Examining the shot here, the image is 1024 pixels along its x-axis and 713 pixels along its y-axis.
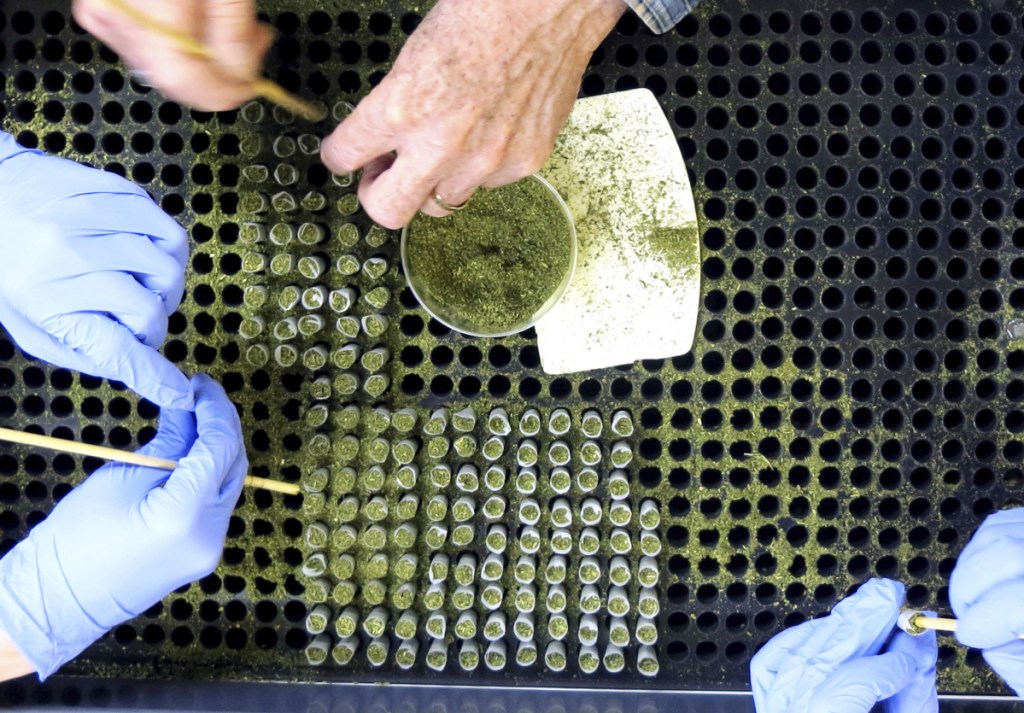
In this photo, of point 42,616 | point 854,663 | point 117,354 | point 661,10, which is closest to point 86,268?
point 117,354

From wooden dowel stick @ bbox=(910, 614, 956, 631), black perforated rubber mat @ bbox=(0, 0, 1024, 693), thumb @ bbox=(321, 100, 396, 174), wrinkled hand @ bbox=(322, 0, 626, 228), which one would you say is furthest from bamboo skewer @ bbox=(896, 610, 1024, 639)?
thumb @ bbox=(321, 100, 396, 174)

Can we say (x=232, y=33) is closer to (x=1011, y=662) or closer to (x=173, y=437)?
(x=173, y=437)

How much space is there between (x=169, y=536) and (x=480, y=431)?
348mm

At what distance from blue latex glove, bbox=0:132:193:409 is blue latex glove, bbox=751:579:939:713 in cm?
73

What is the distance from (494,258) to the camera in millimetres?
838

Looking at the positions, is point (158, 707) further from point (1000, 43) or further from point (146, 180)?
point (1000, 43)

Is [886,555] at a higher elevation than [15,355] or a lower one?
higher

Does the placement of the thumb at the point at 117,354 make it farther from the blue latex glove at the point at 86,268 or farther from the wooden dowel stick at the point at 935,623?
the wooden dowel stick at the point at 935,623

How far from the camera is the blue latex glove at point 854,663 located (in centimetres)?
82

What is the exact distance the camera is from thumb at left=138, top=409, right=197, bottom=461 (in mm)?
833

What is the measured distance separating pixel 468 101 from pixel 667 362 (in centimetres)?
39

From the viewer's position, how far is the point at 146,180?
2.80ft

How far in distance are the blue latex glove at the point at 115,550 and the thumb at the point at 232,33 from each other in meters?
0.35

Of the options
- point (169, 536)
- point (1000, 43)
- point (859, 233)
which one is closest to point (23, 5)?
point (169, 536)
